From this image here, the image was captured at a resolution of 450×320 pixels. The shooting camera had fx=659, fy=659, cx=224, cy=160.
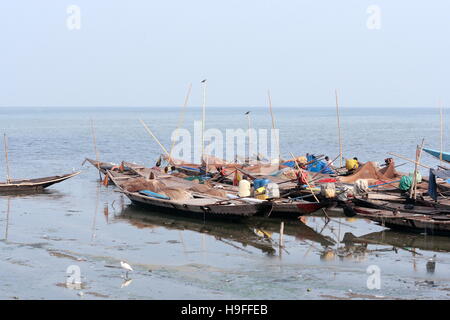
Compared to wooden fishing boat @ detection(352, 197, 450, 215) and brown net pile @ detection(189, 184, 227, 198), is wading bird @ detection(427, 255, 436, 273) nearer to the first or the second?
wooden fishing boat @ detection(352, 197, 450, 215)

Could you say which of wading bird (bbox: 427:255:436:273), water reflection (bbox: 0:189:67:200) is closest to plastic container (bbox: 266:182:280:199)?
wading bird (bbox: 427:255:436:273)

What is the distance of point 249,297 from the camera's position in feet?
35.3

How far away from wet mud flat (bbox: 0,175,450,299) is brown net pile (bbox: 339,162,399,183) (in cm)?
368

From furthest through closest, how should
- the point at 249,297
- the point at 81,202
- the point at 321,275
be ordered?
the point at 81,202, the point at 321,275, the point at 249,297

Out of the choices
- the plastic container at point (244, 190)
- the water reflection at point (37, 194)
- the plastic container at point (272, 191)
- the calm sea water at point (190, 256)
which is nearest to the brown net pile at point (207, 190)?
the plastic container at point (244, 190)

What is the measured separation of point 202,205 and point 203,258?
139 inches

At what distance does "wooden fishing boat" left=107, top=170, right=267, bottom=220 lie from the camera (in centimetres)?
1617

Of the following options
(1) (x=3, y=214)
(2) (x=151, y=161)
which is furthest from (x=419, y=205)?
(2) (x=151, y=161)

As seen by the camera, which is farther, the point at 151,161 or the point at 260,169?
the point at 151,161

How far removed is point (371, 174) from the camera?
21.2 m

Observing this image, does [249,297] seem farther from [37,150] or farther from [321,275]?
[37,150]

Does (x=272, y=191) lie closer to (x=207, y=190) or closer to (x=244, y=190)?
(x=244, y=190)

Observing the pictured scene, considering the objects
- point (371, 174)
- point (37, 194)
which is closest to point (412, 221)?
point (371, 174)
